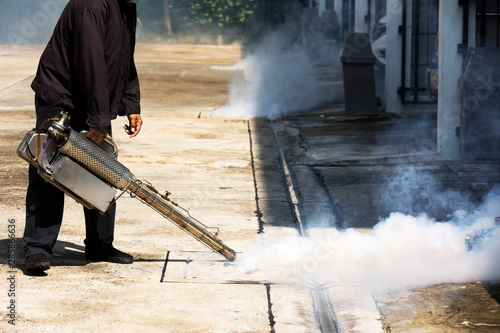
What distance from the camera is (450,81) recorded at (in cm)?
741

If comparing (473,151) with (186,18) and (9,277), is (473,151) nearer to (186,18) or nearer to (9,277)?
(9,277)

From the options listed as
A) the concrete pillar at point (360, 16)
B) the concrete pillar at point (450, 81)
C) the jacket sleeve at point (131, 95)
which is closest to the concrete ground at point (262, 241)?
the concrete pillar at point (450, 81)

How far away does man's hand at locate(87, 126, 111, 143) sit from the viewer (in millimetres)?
3869

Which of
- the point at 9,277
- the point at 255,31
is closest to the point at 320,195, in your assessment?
the point at 9,277

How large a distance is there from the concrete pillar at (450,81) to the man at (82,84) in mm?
4111

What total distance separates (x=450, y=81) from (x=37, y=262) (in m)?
4.85

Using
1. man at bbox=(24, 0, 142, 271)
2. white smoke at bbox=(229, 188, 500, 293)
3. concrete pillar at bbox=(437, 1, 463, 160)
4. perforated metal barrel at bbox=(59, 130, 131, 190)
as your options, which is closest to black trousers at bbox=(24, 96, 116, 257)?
man at bbox=(24, 0, 142, 271)

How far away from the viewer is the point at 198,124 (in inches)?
384

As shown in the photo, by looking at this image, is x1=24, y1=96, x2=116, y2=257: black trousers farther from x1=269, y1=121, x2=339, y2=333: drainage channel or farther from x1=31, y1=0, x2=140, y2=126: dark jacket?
x1=269, y1=121, x2=339, y2=333: drainage channel

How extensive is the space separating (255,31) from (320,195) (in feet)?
72.3

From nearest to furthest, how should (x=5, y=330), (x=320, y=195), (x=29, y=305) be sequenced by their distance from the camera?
(x=5, y=330), (x=29, y=305), (x=320, y=195)

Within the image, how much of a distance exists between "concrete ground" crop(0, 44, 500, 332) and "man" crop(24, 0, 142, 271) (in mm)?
263

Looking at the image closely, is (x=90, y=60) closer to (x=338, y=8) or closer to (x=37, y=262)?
(x=37, y=262)

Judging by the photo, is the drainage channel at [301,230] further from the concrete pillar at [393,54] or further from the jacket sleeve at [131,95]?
the concrete pillar at [393,54]
